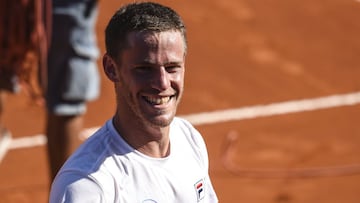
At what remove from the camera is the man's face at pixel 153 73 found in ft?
12.4

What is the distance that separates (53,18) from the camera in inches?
254

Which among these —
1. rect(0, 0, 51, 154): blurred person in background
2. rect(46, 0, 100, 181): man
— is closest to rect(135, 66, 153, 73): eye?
rect(46, 0, 100, 181): man

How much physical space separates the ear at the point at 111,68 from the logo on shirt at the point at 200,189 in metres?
0.56

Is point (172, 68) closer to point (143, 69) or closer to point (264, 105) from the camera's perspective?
point (143, 69)

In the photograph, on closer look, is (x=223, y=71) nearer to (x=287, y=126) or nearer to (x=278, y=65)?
(x=278, y=65)

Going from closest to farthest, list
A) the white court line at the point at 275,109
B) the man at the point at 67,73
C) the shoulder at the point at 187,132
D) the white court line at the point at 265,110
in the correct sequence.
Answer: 1. the shoulder at the point at 187,132
2. the man at the point at 67,73
3. the white court line at the point at 265,110
4. the white court line at the point at 275,109

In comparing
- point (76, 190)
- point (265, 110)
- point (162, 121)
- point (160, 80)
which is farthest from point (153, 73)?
point (265, 110)

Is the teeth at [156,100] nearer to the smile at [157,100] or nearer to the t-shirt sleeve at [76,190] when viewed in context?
the smile at [157,100]

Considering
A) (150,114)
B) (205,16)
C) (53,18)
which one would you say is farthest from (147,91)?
(205,16)

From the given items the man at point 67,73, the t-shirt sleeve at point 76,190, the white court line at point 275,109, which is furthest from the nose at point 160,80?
the white court line at point 275,109

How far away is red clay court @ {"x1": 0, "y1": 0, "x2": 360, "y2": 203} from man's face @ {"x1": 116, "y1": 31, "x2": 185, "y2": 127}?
11.4 ft

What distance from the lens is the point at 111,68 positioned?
391 centimetres

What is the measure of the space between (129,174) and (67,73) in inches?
103

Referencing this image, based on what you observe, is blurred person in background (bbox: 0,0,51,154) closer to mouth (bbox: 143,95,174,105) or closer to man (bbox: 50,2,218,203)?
man (bbox: 50,2,218,203)
